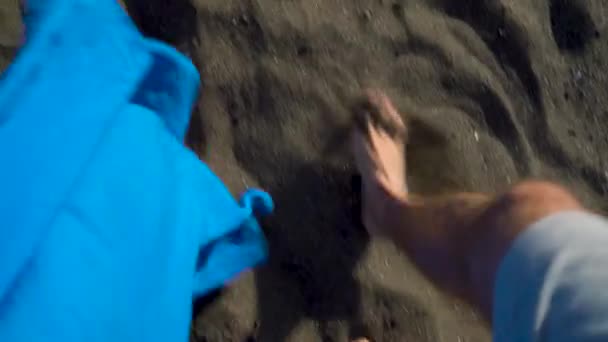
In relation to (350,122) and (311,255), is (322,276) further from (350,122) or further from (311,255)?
(350,122)

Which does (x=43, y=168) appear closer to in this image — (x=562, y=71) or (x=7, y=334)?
(x=7, y=334)

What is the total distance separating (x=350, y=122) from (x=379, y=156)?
13 centimetres

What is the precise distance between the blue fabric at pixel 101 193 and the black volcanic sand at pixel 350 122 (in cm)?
23

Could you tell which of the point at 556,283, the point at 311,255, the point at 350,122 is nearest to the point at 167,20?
the point at 350,122

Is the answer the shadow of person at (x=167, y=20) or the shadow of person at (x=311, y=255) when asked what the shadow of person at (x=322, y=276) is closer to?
the shadow of person at (x=311, y=255)

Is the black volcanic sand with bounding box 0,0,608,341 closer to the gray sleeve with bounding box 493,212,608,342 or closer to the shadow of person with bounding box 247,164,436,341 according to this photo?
the shadow of person with bounding box 247,164,436,341

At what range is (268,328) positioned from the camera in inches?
52.4

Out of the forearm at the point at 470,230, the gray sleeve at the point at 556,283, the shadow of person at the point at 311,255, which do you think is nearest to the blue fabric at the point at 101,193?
the shadow of person at the point at 311,255

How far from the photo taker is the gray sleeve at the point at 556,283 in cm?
71

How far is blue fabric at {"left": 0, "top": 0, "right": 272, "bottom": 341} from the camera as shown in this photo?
0.76 metres

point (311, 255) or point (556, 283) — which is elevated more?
point (556, 283)

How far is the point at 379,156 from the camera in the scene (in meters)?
1.35

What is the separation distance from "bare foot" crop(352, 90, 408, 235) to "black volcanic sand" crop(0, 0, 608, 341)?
0.04 meters

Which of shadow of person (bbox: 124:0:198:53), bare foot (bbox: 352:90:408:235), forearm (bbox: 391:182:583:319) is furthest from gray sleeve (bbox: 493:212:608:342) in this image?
shadow of person (bbox: 124:0:198:53)
